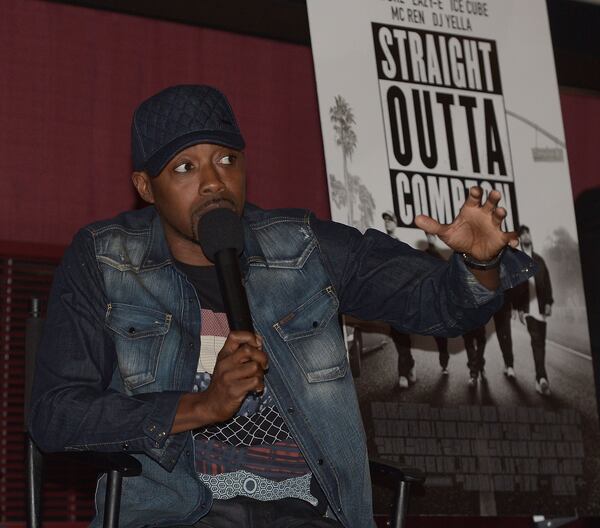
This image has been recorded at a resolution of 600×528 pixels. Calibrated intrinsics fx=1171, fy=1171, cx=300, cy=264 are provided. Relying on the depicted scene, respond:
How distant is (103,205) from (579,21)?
2.48m

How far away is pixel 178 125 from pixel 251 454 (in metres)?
0.74

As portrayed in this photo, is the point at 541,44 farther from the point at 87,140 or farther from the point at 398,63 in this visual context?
the point at 87,140

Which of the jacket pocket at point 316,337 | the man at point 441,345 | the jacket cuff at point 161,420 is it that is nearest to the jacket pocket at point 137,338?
the jacket cuff at point 161,420

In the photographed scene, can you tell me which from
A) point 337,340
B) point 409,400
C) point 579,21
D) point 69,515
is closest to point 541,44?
point 579,21

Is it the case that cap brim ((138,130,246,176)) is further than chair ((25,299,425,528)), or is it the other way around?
cap brim ((138,130,246,176))

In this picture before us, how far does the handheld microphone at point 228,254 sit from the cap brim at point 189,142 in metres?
0.20

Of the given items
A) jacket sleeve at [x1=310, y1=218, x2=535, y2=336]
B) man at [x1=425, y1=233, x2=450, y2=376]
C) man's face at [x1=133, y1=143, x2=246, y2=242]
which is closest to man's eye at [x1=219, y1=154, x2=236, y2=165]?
man's face at [x1=133, y1=143, x2=246, y2=242]

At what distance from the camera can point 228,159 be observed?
263 centimetres

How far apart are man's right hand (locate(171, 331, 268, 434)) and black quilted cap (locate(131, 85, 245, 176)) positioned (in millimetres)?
577

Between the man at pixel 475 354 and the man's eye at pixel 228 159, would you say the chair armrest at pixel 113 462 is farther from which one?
the man at pixel 475 354

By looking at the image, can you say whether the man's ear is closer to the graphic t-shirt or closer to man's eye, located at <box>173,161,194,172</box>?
man's eye, located at <box>173,161,194,172</box>

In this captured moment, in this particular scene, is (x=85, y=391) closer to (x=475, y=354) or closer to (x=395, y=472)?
(x=395, y=472)

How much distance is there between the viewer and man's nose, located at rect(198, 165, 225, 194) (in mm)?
2543

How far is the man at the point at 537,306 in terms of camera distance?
4062mm
